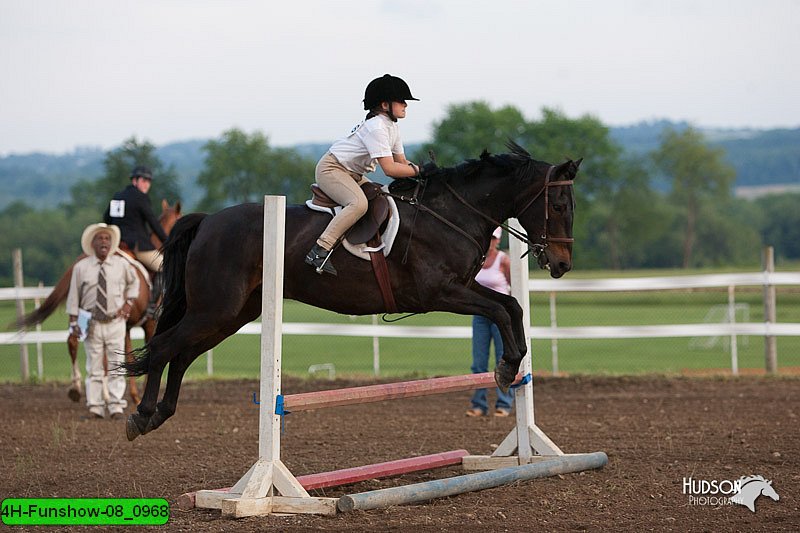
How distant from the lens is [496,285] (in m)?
11.1

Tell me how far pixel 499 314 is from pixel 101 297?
661cm

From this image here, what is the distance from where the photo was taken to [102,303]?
11562 millimetres

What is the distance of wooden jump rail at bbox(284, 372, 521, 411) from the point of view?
242 inches

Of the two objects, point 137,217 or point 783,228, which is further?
point 783,228

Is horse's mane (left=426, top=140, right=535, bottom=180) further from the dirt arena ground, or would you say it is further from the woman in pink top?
the woman in pink top

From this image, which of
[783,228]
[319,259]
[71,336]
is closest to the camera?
[319,259]

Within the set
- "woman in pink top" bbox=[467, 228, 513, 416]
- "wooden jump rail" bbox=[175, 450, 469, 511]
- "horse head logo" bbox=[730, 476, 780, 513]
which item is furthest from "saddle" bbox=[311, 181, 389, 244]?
"woman in pink top" bbox=[467, 228, 513, 416]

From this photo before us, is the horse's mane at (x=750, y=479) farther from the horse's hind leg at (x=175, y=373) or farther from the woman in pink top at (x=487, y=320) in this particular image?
the woman in pink top at (x=487, y=320)

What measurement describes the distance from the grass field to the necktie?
5.04 m

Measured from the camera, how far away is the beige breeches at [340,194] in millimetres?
6613

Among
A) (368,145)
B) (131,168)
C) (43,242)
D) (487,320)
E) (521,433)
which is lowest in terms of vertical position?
(521,433)

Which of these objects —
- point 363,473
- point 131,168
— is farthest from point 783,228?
point 363,473

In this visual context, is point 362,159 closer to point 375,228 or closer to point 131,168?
point 375,228

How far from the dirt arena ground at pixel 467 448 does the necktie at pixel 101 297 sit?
1273 mm
